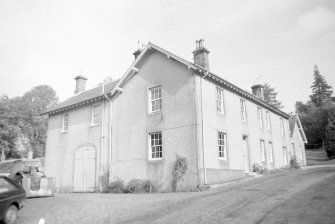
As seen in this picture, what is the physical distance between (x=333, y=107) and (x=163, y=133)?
47350 millimetres

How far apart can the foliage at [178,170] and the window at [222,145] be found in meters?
3.17

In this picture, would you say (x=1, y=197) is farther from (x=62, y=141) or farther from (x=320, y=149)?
(x=320, y=149)

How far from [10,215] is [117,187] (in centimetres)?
985

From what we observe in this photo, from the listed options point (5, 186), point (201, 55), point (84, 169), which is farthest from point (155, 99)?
point (5, 186)

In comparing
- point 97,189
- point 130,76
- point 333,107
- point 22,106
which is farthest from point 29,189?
point 333,107

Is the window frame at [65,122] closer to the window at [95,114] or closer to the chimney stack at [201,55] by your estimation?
the window at [95,114]

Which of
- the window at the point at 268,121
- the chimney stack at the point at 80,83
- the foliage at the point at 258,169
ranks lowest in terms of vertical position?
the foliage at the point at 258,169

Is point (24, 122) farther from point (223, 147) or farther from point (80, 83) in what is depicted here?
point (223, 147)

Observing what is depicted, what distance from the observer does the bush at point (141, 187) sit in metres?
17.1

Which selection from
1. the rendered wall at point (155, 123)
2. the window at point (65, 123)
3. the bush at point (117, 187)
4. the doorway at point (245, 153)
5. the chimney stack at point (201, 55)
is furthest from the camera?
the window at point (65, 123)

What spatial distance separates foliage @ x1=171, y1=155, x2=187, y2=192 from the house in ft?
0.93

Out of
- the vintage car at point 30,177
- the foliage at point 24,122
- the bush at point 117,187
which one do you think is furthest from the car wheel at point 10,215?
the foliage at point 24,122

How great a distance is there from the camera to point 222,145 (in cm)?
1842

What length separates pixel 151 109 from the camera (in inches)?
745
